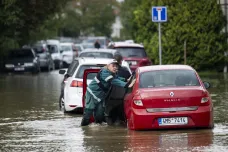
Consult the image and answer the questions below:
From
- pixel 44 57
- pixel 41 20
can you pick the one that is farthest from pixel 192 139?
pixel 44 57

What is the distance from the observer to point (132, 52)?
33875 mm

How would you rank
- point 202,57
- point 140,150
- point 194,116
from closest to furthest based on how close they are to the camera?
point 140,150, point 194,116, point 202,57

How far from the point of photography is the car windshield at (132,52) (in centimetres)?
3375

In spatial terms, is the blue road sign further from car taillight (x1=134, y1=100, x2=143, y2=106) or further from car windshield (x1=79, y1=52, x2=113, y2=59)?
car taillight (x1=134, y1=100, x2=143, y2=106)

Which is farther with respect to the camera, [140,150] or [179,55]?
[179,55]

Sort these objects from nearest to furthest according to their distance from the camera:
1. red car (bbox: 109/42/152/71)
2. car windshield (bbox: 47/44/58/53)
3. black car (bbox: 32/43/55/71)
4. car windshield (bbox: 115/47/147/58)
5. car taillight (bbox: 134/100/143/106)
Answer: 1. car taillight (bbox: 134/100/143/106)
2. red car (bbox: 109/42/152/71)
3. car windshield (bbox: 115/47/147/58)
4. black car (bbox: 32/43/55/71)
5. car windshield (bbox: 47/44/58/53)

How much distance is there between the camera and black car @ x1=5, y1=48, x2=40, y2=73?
44834mm

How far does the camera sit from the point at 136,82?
15.9 meters

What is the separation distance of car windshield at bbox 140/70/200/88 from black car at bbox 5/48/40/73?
96.4 feet

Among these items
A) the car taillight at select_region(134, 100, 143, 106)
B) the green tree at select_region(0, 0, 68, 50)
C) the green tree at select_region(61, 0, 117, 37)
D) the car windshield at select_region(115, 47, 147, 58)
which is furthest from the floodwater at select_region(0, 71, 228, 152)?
the green tree at select_region(61, 0, 117, 37)

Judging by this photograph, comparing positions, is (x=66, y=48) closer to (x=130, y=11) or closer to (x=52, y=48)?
(x=52, y=48)

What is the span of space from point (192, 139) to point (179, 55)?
80.1 ft

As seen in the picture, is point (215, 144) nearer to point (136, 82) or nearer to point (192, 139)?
point (192, 139)

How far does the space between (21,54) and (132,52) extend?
13143 mm
